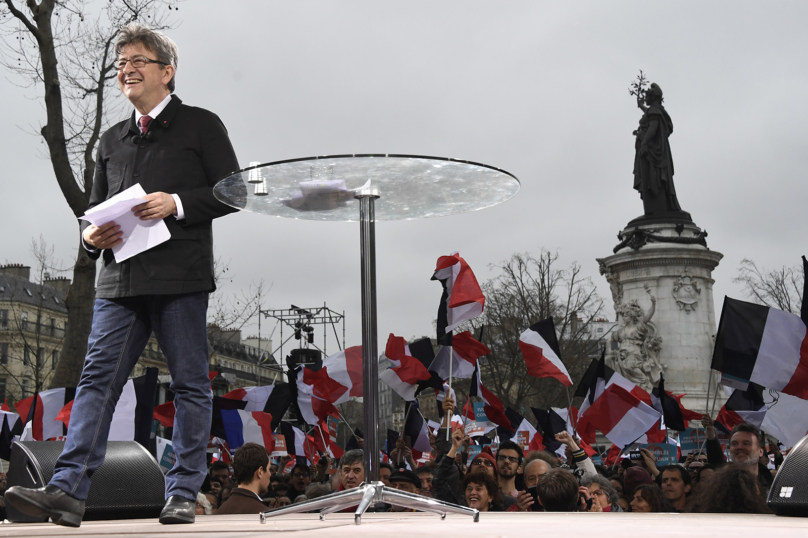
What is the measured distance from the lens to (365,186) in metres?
3.68

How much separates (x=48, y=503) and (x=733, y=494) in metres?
3.90

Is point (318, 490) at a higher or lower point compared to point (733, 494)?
lower

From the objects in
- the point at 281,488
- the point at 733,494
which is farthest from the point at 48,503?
the point at 281,488

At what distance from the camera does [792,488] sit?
3857 mm

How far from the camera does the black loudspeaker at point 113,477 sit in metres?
4.20

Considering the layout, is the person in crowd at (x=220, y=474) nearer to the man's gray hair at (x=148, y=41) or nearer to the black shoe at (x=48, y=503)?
the black shoe at (x=48, y=503)

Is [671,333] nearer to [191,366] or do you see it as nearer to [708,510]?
[708,510]

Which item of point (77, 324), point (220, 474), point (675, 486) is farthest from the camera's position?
point (77, 324)

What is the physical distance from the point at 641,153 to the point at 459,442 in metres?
19.6

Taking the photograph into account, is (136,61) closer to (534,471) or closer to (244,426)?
(534,471)

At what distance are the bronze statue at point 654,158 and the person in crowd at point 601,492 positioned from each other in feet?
57.5

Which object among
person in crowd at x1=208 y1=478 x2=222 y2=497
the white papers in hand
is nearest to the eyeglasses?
the white papers in hand

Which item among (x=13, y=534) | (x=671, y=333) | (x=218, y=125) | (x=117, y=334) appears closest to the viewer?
(x=13, y=534)

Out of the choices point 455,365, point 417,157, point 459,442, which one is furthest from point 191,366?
point 455,365
